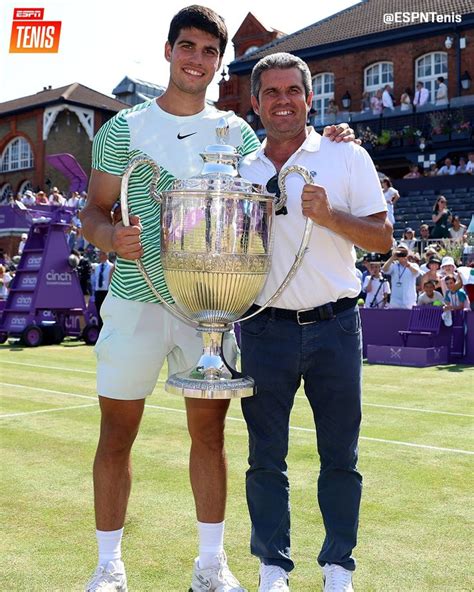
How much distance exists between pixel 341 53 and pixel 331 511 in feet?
108

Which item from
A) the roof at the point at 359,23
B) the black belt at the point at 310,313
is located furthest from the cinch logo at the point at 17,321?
the roof at the point at 359,23

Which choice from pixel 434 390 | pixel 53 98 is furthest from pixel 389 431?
pixel 53 98

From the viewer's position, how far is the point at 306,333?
291 cm

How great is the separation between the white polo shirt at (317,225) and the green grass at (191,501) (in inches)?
46.8

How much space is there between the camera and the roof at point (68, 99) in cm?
4259

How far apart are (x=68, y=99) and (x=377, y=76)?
59.8ft

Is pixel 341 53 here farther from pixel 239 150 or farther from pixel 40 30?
pixel 239 150

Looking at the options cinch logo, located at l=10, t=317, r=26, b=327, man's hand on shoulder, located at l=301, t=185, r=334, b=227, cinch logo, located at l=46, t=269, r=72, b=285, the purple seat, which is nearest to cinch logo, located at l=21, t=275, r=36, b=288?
cinch logo, located at l=46, t=269, r=72, b=285

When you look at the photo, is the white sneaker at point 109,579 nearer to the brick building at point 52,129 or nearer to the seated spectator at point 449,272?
the seated spectator at point 449,272

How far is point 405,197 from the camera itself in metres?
21.4

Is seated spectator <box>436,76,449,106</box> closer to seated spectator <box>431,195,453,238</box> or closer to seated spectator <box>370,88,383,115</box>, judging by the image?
seated spectator <box>370,88,383,115</box>

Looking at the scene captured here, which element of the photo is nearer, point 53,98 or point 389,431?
point 389,431

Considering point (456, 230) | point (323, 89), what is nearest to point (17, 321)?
point (456, 230)

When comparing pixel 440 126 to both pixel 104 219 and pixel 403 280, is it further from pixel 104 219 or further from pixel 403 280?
pixel 104 219
